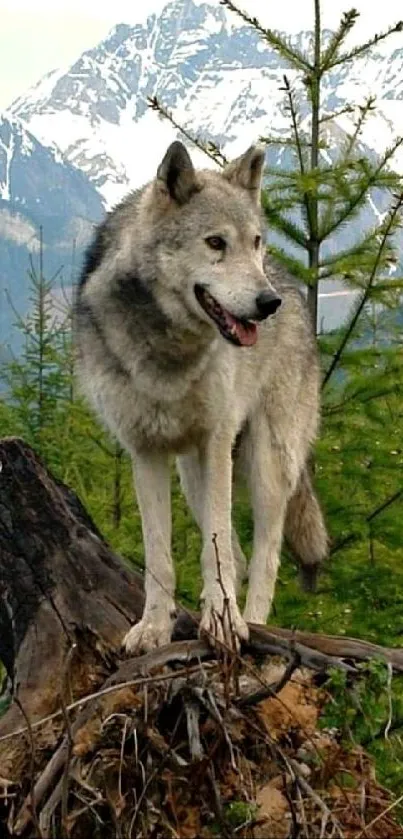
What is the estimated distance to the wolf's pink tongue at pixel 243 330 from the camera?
198 inches

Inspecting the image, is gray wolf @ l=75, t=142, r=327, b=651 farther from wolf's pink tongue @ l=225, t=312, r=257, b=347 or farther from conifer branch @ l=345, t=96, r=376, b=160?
conifer branch @ l=345, t=96, r=376, b=160

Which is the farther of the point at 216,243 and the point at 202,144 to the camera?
the point at 202,144

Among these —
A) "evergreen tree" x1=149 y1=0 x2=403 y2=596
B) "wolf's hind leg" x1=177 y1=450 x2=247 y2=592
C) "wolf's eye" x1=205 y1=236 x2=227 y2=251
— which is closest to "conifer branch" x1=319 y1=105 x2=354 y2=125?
"evergreen tree" x1=149 y1=0 x2=403 y2=596

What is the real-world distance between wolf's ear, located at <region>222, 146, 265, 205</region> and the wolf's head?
0.05 m

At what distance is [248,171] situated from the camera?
223 inches

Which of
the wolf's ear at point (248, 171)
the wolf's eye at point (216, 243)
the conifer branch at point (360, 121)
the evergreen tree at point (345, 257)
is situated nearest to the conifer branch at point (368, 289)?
the evergreen tree at point (345, 257)

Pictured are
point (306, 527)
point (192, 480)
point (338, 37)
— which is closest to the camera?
point (192, 480)

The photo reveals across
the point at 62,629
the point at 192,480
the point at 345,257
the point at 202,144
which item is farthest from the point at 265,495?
the point at 202,144

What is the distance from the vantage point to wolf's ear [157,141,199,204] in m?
5.37

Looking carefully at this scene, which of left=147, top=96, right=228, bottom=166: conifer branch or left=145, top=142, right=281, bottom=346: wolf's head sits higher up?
left=147, top=96, right=228, bottom=166: conifer branch

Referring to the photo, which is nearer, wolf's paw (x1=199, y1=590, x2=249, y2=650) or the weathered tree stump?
wolf's paw (x1=199, y1=590, x2=249, y2=650)

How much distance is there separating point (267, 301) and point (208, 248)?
1.51 feet

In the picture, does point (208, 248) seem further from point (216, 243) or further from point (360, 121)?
point (360, 121)

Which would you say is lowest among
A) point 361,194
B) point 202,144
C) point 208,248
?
point 208,248
